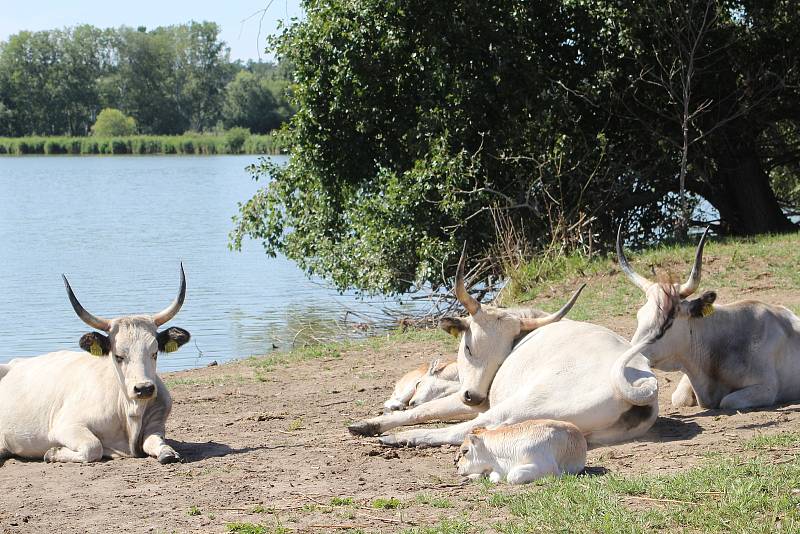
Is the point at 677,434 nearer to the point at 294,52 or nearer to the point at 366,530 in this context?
the point at 366,530

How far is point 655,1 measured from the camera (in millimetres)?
17641

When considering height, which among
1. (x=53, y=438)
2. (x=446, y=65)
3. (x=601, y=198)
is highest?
(x=446, y=65)

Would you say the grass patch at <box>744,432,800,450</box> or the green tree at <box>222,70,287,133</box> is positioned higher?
the green tree at <box>222,70,287,133</box>

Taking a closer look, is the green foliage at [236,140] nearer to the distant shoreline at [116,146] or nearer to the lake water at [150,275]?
the distant shoreline at [116,146]

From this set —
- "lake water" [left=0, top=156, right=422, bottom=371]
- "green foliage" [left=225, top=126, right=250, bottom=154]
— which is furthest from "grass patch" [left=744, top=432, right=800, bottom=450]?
"green foliage" [left=225, top=126, right=250, bottom=154]

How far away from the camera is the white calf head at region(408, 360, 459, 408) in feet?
29.4

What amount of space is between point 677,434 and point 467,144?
36.7ft

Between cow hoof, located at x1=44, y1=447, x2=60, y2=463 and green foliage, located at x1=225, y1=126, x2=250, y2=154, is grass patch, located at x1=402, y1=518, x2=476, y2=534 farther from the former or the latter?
green foliage, located at x1=225, y1=126, x2=250, y2=154

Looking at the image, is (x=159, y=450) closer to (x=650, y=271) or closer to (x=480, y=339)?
(x=480, y=339)

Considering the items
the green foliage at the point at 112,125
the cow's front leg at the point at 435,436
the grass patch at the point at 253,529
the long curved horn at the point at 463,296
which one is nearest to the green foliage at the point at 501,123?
the long curved horn at the point at 463,296

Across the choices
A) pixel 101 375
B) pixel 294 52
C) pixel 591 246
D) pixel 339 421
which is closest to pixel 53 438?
pixel 101 375

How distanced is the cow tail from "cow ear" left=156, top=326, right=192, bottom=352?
10.3ft

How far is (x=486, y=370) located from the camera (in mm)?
8219

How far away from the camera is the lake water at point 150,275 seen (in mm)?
17984
